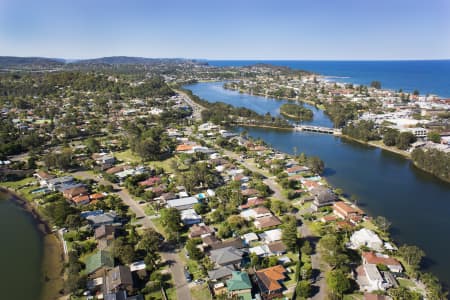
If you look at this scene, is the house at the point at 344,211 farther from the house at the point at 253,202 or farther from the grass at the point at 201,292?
the grass at the point at 201,292

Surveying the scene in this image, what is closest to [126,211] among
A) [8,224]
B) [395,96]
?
[8,224]

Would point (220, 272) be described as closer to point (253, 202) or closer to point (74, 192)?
point (253, 202)

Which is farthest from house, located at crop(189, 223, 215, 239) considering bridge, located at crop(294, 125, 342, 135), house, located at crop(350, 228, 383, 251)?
bridge, located at crop(294, 125, 342, 135)

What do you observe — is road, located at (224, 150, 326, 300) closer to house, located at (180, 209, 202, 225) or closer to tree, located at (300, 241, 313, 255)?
tree, located at (300, 241, 313, 255)

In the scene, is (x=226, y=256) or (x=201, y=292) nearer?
(x=201, y=292)

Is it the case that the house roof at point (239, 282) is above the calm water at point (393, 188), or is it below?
above

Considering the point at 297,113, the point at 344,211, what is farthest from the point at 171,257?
the point at 297,113

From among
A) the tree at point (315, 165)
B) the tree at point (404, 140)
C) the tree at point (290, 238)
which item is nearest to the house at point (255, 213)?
the tree at point (290, 238)

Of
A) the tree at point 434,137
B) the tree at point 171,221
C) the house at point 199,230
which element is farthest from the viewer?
the tree at point 434,137
